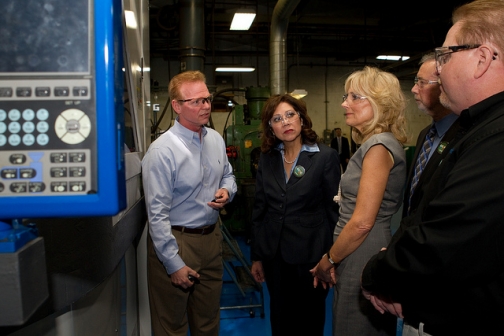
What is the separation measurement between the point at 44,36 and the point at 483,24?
1.05 metres

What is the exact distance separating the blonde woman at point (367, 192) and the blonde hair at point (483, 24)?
0.60 meters

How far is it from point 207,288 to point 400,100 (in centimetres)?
141

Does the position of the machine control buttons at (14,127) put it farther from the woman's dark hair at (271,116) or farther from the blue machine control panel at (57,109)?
the woman's dark hair at (271,116)

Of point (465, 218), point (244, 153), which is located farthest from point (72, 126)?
point (244, 153)

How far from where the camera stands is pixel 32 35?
2.03ft

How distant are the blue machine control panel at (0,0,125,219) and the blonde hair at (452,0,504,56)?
3.07 feet

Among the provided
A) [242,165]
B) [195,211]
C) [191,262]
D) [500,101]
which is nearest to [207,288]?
[191,262]

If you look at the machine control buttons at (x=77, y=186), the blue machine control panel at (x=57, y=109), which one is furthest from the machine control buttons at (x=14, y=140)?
the machine control buttons at (x=77, y=186)

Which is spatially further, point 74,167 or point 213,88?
point 213,88

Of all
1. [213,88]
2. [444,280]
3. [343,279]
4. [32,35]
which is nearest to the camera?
[32,35]

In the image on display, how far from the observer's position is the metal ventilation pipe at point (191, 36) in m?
5.18

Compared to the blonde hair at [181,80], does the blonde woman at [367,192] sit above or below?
below

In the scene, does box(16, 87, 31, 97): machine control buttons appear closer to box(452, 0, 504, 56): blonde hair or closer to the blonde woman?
box(452, 0, 504, 56): blonde hair

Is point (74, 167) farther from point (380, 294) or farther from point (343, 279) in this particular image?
point (343, 279)
